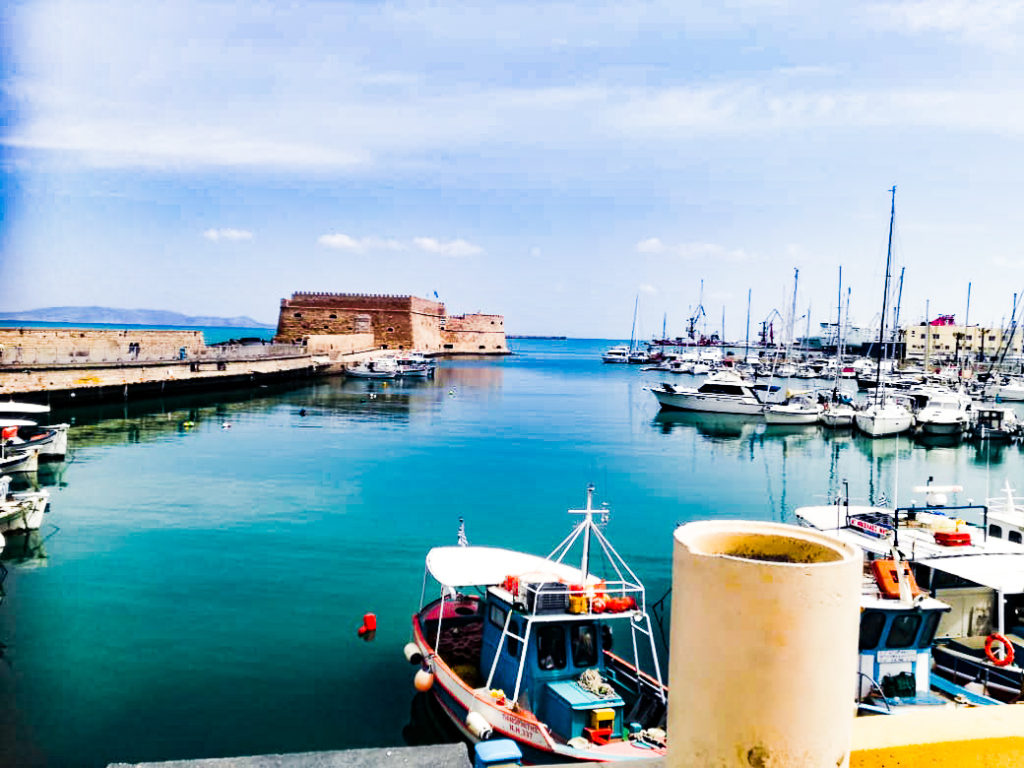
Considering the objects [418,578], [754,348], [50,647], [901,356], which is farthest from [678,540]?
[754,348]

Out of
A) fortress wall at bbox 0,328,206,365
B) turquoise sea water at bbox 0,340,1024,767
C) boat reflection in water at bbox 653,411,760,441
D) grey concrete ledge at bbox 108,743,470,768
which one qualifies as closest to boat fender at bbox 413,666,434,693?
turquoise sea water at bbox 0,340,1024,767

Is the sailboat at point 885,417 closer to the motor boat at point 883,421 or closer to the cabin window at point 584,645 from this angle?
the motor boat at point 883,421

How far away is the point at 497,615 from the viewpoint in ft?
33.2

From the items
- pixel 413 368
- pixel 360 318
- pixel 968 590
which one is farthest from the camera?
pixel 360 318

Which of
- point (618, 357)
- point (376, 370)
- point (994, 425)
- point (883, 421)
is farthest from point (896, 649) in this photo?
point (618, 357)

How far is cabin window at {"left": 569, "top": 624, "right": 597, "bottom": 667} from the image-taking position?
31.2 ft

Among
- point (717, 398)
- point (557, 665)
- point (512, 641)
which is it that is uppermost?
point (717, 398)

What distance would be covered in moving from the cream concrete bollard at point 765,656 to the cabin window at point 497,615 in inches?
263

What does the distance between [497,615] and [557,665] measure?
3.46 ft

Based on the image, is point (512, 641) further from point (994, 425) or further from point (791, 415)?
point (994, 425)

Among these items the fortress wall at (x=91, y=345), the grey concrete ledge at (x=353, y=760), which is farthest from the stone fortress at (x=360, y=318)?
the grey concrete ledge at (x=353, y=760)

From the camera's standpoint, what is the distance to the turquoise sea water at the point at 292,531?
35.4 feet

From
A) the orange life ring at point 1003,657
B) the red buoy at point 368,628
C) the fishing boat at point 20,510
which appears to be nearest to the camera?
the orange life ring at point 1003,657

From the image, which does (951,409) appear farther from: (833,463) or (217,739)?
(217,739)
